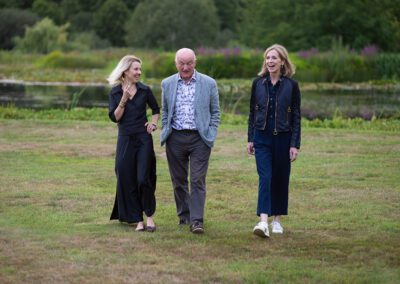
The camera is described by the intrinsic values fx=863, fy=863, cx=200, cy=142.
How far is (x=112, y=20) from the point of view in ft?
277

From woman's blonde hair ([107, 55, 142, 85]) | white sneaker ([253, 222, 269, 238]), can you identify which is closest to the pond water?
woman's blonde hair ([107, 55, 142, 85])

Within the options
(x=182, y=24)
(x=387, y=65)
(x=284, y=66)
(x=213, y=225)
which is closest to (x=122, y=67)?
(x=284, y=66)

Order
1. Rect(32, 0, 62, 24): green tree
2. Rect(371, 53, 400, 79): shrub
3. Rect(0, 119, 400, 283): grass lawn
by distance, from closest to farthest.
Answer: Rect(0, 119, 400, 283): grass lawn, Rect(371, 53, 400, 79): shrub, Rect(32, 0, 62, 24): green tree

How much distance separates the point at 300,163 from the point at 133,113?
517 centimetres

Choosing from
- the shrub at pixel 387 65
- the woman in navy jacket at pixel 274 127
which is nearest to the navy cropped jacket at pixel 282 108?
the woman in navy jacket at pixel 274 127

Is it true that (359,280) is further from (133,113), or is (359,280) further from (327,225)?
(133,113)

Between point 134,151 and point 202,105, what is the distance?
0.82 meters

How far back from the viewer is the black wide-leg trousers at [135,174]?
8.48 meters

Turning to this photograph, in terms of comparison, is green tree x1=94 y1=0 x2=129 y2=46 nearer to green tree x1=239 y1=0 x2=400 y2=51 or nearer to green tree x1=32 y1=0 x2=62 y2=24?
green tree x1=32 y1=0 x2=62 y2=24

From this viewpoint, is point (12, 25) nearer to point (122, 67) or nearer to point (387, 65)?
point (387, 65)

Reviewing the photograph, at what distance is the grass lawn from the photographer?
6.76 m

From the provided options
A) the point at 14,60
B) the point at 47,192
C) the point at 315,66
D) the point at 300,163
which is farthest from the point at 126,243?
the point at 14,60

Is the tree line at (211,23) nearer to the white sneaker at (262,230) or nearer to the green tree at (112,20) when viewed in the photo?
the green tree at (112,20)

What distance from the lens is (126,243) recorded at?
779 cm
